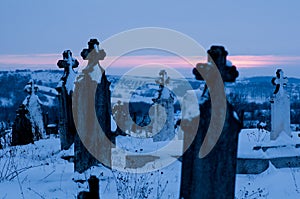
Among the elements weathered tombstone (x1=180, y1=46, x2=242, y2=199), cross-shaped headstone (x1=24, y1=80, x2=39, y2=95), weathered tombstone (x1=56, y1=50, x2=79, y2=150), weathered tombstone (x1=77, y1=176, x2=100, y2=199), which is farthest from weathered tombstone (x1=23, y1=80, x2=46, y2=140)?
weathered tombstone (x1=180, y1=46, x2=242, y2=199)

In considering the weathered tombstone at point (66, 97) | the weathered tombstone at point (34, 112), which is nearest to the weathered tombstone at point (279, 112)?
the weathered tombstone at point (66, 97)

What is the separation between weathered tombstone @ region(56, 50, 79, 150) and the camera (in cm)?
1167

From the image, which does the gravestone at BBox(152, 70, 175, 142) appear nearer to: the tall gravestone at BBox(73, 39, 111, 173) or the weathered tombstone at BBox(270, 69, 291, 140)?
the weathered tombstone at BBox(270, 69, 291, 140)

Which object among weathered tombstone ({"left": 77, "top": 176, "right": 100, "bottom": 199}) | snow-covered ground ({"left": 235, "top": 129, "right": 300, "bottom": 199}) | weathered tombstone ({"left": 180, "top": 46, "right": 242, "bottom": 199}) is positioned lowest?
snow-covered ground ({"left": 235, "top": 129, "right": 300, "bottom": 199})

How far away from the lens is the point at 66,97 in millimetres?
11688

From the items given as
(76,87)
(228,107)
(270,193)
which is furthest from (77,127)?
(228,107)

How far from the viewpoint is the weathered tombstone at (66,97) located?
11.7 m

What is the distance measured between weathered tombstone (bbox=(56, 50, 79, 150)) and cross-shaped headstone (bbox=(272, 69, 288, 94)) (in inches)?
248

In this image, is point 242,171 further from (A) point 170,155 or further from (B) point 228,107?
(B) point 228,107

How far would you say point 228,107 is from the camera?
158 inches

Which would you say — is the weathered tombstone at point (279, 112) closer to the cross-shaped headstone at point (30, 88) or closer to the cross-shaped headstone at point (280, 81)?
the cross-shaped headstone at point (280, 81)

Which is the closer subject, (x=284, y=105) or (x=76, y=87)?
(x=76, y=87)

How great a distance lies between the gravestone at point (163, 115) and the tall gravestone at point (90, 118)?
8.15 m

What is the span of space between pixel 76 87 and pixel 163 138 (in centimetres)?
849
